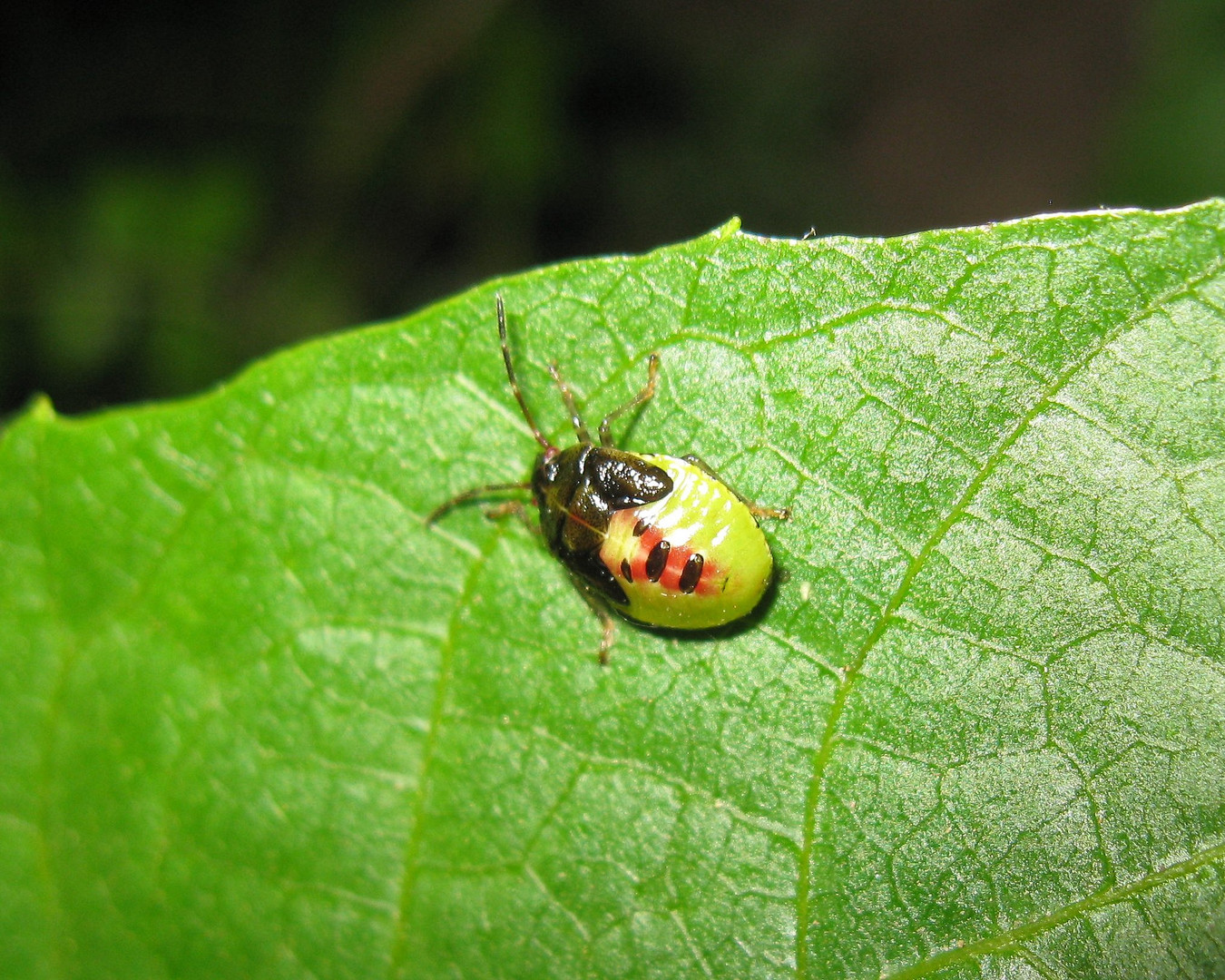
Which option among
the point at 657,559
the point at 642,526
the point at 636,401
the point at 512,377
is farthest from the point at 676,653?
the point at 512,377

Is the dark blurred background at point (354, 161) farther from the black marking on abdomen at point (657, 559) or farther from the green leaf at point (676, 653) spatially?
the black marking on abdomen at point (657, 559)

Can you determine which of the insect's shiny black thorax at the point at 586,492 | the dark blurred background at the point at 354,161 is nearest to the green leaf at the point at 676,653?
the insect's shiny black thorax at the point at 586,492

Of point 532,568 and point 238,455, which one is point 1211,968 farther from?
point 238,455

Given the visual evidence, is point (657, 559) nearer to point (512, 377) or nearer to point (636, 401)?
point (636, 401)

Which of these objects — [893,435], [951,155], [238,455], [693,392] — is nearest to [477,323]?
[693,392]

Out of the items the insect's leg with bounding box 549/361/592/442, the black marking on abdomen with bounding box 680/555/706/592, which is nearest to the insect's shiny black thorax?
the insect's leg with bounding box 549/361/592/442
